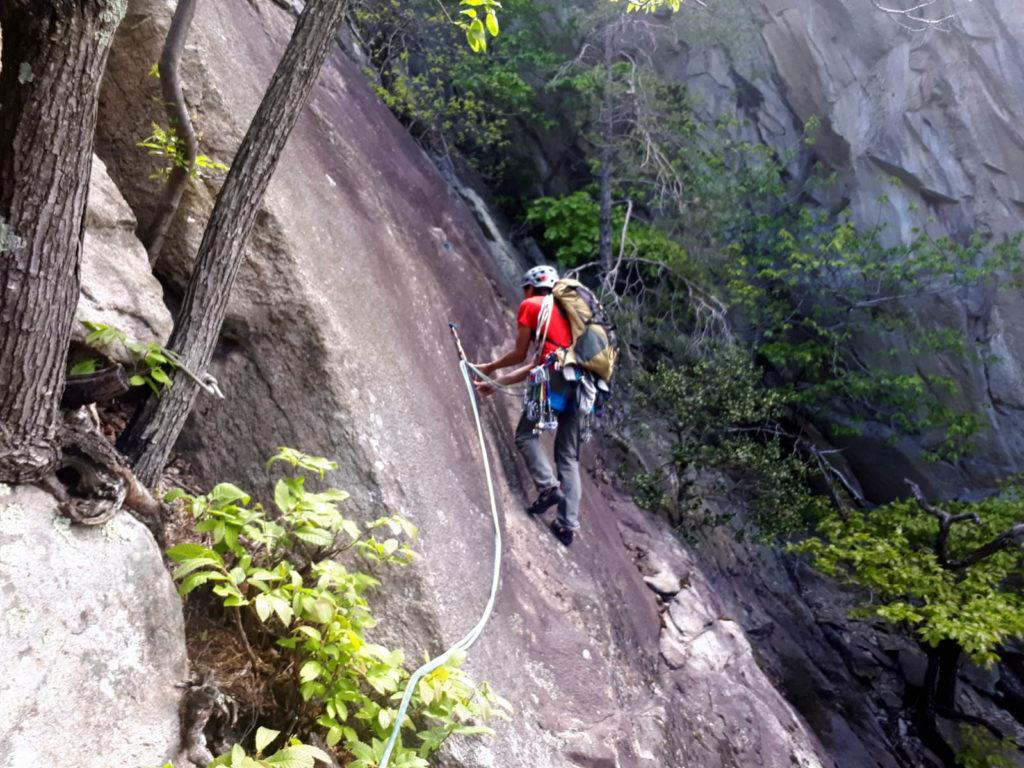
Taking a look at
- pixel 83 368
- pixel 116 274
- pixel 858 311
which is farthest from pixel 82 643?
pixel 858 311

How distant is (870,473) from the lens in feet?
58.0

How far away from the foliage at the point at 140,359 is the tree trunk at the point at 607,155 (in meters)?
8.44

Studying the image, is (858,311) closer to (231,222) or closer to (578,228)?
(578,228)

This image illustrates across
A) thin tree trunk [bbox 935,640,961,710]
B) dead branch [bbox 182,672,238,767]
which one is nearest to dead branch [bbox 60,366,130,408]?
dead branch [bbox 182,672,238,767]

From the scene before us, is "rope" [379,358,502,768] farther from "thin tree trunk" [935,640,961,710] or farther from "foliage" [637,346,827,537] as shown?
"thin tree trunk" [935,640,961,710]

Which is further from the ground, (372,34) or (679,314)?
(372,34)

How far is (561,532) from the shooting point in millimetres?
6465

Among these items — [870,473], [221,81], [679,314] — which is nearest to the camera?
[221,81]

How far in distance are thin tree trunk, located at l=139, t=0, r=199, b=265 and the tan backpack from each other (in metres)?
2.77

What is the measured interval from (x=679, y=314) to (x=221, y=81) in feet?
29.1

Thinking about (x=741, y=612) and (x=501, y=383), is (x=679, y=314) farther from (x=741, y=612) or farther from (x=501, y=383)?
(x=501, y=383)

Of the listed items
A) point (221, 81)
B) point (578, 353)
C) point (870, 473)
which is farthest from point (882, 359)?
point (221, 81)

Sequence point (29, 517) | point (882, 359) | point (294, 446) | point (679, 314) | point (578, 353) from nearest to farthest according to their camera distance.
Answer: point (29, 517), point (294, 446), point (578, 353), point (679, 314), point (882, 359)

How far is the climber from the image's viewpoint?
6.20 meters
